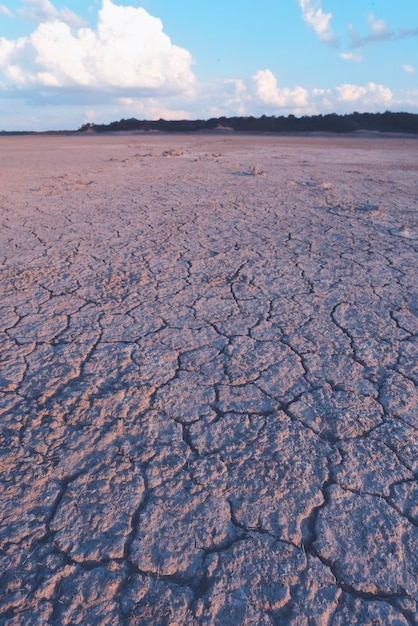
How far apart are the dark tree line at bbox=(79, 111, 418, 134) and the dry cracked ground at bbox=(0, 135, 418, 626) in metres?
21.9

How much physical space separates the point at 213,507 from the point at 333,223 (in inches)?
152

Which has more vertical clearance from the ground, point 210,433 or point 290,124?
point 290,124

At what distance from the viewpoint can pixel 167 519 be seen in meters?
1.41

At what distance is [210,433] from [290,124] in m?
27.4

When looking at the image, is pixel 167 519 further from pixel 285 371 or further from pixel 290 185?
pixel 290 185

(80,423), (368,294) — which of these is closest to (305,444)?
(80,423)

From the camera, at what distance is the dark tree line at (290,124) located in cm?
2245

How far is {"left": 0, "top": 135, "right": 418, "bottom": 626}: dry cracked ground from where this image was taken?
122 centimetres

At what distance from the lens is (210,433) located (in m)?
1.78

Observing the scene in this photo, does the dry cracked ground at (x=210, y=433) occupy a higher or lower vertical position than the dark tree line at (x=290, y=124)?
lower

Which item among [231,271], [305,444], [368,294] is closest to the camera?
[305,444]

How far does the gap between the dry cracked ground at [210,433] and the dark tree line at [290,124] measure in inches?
864

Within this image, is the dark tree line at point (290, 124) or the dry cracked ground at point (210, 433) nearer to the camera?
the dry cracked ground at point (210, 433)

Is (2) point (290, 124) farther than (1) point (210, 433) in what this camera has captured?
Result: Yes
